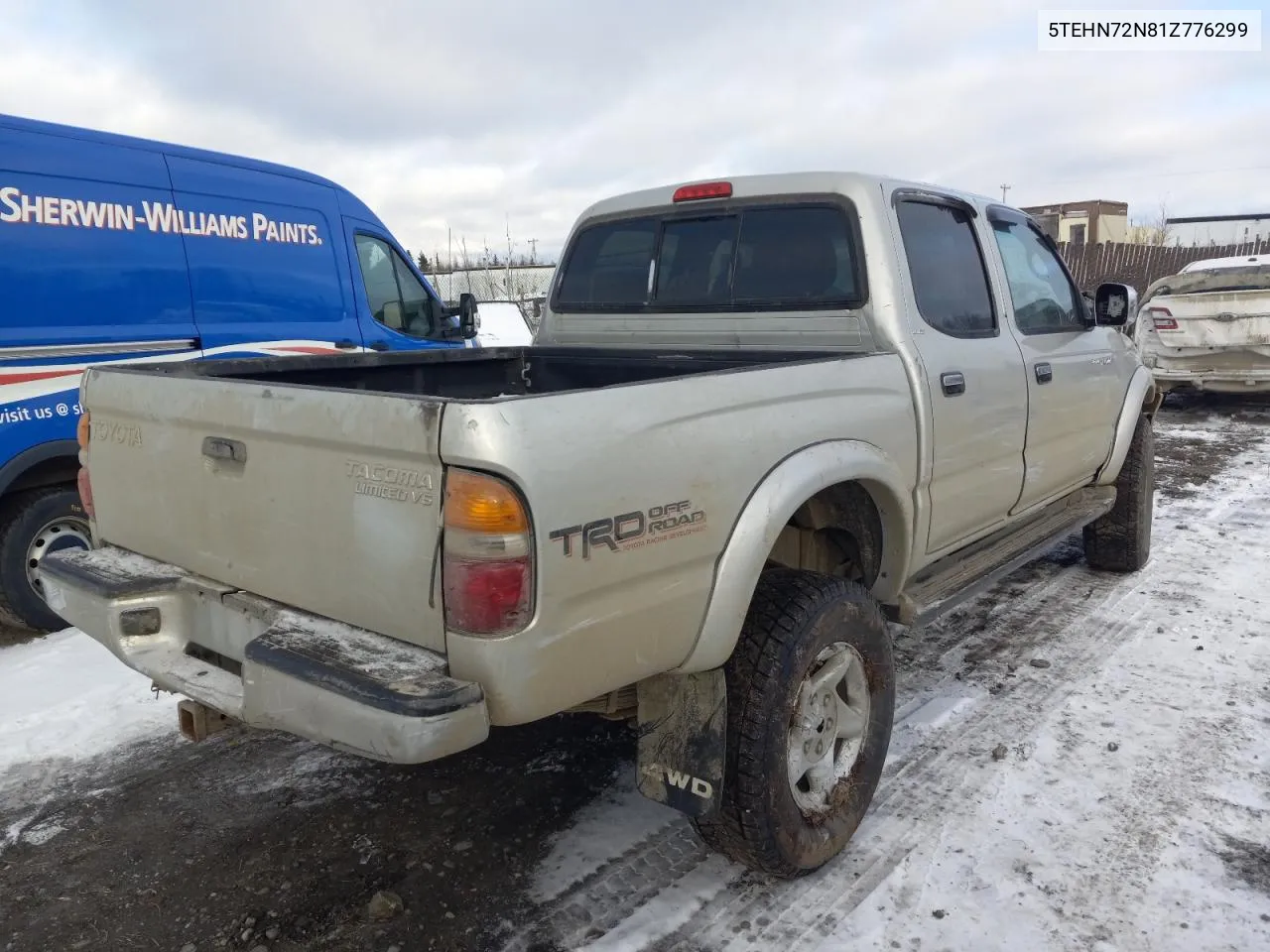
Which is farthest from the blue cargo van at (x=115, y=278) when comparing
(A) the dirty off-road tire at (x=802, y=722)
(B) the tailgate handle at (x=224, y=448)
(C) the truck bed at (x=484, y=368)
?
(A) the dirty off-road tire at (x=802, y=722)

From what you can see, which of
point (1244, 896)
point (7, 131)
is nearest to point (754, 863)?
point (1244, 896)

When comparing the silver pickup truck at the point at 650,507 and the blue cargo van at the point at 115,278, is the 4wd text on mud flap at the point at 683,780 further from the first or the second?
the blue cargo van at the point at 115,278

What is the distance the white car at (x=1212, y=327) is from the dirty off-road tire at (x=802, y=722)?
9853 mm

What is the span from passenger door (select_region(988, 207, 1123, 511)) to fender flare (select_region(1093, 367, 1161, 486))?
93 millimetres

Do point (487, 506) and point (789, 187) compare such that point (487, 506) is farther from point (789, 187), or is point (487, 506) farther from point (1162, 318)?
point (1162, 318)

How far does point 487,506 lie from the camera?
192 centimetres

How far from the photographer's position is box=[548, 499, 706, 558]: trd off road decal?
2.01m

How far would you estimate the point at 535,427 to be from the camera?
196 cm

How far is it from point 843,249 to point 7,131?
4032mm

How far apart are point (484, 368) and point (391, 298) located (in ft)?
9.21

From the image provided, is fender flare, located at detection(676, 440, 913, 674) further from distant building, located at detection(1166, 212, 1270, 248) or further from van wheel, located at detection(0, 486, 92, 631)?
distant building, located at detection(1166, 212, 1270, 248)

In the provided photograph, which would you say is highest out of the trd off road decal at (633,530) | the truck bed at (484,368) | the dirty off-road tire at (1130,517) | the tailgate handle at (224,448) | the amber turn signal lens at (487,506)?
the truck bed at (484,368)

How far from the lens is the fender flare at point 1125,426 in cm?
500

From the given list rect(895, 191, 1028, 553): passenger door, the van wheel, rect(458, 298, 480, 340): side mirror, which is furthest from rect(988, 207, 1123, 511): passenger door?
the van wheel
